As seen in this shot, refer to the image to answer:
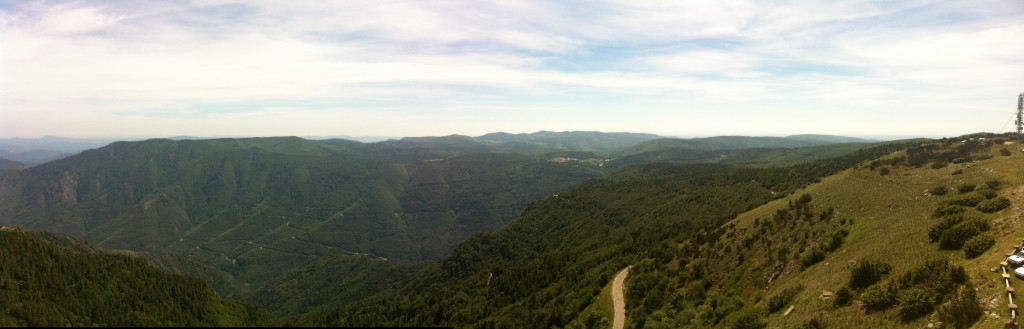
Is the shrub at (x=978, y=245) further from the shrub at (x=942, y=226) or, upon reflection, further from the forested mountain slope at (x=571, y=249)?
the forested mountain slope at (x=571, y=249)

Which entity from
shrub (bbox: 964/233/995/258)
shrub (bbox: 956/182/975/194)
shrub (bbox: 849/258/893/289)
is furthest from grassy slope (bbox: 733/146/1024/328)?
shrub (bbox: 956/182/975/194)

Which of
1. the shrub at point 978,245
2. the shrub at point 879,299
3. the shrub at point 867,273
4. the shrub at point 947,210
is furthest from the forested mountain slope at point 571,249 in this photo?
the shrub at point 947,210

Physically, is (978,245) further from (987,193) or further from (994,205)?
(987,193)

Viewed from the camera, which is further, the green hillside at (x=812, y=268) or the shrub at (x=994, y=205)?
the shrub at (x=994, y=205)

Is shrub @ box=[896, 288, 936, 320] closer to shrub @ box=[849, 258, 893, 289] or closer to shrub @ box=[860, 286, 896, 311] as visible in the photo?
shrub @ box=[860, 286, 896, 311]

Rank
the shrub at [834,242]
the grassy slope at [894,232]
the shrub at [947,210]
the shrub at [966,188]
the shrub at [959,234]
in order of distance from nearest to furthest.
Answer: the grassy slope at [894,232]
the shrub at [959,234]
the shrub at [947,210]
the shrub at [834,242]
the shrub at [966,188]

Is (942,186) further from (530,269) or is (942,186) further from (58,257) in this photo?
(58,257)
